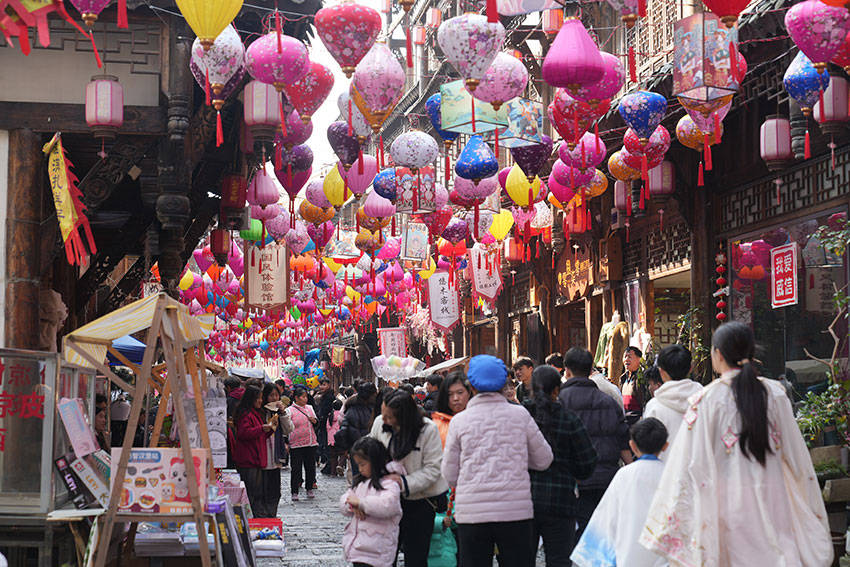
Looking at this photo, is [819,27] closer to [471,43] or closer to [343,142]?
[471,43]

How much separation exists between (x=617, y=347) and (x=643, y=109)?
7539 millimetres

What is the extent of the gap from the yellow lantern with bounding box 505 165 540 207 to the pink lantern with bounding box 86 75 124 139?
5.41 m

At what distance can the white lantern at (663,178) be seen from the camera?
1573 cm

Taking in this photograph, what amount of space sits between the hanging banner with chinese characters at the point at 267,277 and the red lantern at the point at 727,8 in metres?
11.8

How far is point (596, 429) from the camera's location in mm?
9227

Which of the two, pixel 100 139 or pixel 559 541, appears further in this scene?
pixel 100 139

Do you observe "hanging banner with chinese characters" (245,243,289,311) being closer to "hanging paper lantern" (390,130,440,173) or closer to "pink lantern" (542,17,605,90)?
"hanging paper lantern" (390,130,440,173)

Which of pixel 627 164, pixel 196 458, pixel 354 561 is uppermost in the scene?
pixel 627 164

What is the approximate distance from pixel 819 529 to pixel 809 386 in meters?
7.77

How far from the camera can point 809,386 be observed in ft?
42.9

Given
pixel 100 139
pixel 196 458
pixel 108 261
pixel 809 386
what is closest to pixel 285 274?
pixel 108 261

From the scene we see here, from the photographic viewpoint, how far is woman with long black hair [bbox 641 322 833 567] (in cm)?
566

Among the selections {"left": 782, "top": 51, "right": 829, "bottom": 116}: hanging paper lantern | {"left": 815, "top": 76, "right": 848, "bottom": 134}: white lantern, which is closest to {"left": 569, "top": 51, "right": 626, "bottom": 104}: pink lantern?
{"left": 782, "top": 51, "right": 829, "bottom": 116}: hanging paper lantern

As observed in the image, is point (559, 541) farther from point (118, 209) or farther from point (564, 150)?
point (118, 209)
